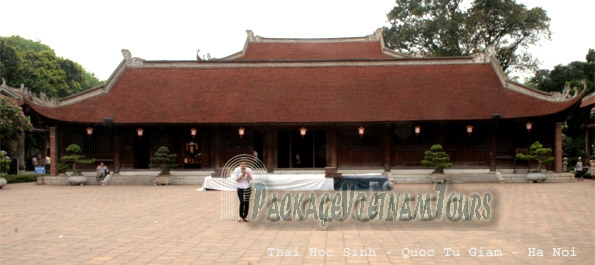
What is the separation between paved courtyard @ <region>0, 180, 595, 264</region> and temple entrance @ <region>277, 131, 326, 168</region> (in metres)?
11.7

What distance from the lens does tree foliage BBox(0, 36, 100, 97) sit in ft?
130

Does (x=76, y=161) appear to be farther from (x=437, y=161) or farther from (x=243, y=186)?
(x=437, y=161)

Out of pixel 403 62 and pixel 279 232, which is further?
pixel 403 62

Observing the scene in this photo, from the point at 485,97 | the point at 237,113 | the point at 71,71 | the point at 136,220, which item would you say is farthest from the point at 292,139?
the point at 71,71

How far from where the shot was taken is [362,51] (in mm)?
34250

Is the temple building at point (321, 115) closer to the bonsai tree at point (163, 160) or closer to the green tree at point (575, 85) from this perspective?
the bonsai tree at point (163, 160)

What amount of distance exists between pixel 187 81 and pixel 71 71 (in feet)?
106

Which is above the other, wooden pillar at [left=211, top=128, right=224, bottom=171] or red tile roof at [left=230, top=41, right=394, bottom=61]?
red tile roof at [left=230, top=41, right=394, bottom=61]

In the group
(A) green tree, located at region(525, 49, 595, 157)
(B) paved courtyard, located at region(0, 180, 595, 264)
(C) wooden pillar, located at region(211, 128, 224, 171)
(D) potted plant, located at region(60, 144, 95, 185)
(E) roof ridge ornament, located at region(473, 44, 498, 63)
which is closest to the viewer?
(B) paved courtyard, located at region(0, 180, 595, 264)

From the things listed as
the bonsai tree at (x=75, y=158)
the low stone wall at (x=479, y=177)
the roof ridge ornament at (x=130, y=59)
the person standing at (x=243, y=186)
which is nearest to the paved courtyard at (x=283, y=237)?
the person standing at (x=243, y=186)

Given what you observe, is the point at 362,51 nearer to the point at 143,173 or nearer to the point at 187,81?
the point at 187,81

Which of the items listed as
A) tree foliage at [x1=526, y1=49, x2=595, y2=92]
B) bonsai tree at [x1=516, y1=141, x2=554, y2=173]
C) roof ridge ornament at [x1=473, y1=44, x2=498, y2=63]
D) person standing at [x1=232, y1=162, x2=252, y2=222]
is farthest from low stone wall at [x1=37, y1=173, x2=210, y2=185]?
tree foliage at [x1=526, y1=49, x2=595, y2=92]

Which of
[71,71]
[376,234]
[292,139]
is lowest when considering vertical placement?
[376,234]

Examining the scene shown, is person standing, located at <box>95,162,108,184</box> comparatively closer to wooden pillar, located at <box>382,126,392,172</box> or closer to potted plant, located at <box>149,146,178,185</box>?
potted plant, located at <box>149,146,178,185</box>
